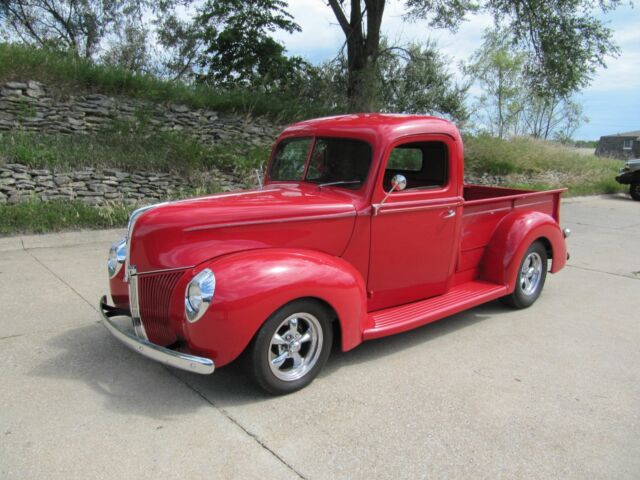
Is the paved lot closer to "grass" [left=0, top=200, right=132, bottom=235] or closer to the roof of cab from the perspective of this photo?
the roof of cab

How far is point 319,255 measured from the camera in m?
3.54

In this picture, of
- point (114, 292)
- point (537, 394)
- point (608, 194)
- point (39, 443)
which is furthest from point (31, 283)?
point (608, 194)

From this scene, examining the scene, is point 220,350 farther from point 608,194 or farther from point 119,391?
point 608,194

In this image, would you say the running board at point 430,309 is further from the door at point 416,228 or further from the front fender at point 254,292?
the front fender at point 254,292

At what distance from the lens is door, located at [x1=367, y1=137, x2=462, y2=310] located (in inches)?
155

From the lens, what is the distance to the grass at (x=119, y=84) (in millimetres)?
9743

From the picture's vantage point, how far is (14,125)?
9.22 m

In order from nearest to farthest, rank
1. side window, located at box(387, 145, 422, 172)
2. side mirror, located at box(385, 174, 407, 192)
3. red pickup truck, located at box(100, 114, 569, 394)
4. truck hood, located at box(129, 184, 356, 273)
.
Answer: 1. red pickup truck, located at box(100, 114, 569, 394)
2. truck hood, located at box(129, 184, 356, 273)
3. side mirror, located at box(385, 174, 407, 192)
4. side window, located at box(387, 145, 422, 172)

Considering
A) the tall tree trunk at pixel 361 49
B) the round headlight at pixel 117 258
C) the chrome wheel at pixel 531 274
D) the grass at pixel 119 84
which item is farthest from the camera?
the tall tree trunk at pixel 361 49

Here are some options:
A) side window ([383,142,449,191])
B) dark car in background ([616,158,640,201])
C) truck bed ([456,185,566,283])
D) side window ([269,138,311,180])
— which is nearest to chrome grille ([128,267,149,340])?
side window ([269,138,311,180])

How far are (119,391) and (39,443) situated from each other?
0.62 meters

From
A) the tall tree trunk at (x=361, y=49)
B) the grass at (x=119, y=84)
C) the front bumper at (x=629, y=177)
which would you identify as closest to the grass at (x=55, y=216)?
the grass at (x=119, y=84)

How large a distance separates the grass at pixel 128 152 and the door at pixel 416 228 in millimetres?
6364

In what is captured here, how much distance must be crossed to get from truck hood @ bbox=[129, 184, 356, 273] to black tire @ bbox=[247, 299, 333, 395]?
19.2 inches
